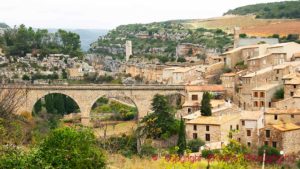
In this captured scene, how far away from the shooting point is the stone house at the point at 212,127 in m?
32.6

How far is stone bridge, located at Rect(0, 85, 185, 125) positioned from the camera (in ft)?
149

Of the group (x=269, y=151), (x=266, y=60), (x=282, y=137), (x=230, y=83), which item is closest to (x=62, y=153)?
(x=269, y=151)

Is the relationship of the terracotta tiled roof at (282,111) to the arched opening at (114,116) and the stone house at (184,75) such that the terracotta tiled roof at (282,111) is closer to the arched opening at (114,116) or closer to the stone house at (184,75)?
the arched opening at (114,116)

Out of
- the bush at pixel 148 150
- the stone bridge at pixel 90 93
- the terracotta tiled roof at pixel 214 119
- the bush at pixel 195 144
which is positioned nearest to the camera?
the bush at pixel 148 150

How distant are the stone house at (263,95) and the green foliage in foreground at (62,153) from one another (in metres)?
21.3

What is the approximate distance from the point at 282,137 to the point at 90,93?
18905mm

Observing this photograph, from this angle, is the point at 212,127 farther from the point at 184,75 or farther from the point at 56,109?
the point at 56,109

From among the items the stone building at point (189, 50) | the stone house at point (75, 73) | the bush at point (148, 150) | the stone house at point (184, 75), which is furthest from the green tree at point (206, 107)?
the stone building at point (189, 50)

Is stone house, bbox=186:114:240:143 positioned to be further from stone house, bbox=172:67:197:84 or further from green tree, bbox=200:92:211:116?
stone house, bbox=172:67:197:84

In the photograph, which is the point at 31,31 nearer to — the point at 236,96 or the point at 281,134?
the point at 236,96

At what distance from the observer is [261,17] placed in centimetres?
9706

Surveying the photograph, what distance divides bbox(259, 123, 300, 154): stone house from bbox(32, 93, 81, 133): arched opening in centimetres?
1798

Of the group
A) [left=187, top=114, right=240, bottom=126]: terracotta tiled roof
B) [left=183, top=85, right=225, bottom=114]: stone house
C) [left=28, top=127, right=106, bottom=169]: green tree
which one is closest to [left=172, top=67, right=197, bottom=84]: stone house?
[left=183, top=85, right=225, bottom=114]: stone house

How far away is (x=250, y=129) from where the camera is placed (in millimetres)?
32562
